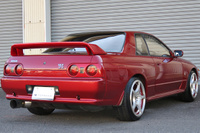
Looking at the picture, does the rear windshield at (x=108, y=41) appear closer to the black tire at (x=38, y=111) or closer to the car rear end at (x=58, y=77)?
the car rear end at (x=58, y=77)

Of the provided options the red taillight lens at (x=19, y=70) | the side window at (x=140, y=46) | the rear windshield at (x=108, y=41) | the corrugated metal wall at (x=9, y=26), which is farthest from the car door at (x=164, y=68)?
the corrugated metal wall at (x=9, y=26)

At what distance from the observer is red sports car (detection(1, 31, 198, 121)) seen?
3.83 metres

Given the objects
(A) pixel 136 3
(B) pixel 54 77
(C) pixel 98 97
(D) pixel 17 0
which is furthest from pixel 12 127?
(D) pixel 17 0

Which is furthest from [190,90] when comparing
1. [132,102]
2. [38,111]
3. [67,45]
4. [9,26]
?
[9,26]

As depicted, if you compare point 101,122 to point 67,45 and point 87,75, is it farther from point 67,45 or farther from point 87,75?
point 67,45

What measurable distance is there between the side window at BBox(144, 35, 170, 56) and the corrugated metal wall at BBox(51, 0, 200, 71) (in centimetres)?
331

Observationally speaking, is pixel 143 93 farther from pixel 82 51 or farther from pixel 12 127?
pixel 12 127

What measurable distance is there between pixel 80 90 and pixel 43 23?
6543 millimetres

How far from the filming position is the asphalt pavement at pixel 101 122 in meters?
3.96

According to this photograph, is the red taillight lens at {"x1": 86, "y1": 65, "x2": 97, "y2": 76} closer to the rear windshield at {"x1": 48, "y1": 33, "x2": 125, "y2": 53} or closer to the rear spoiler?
the rear spoiler

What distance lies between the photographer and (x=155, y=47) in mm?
5395

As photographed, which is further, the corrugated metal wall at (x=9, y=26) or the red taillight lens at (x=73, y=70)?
the corrugated metal wall at (x=9, y=26)

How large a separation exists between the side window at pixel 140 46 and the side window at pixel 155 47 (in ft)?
0.46

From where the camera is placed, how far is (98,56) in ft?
12.6
